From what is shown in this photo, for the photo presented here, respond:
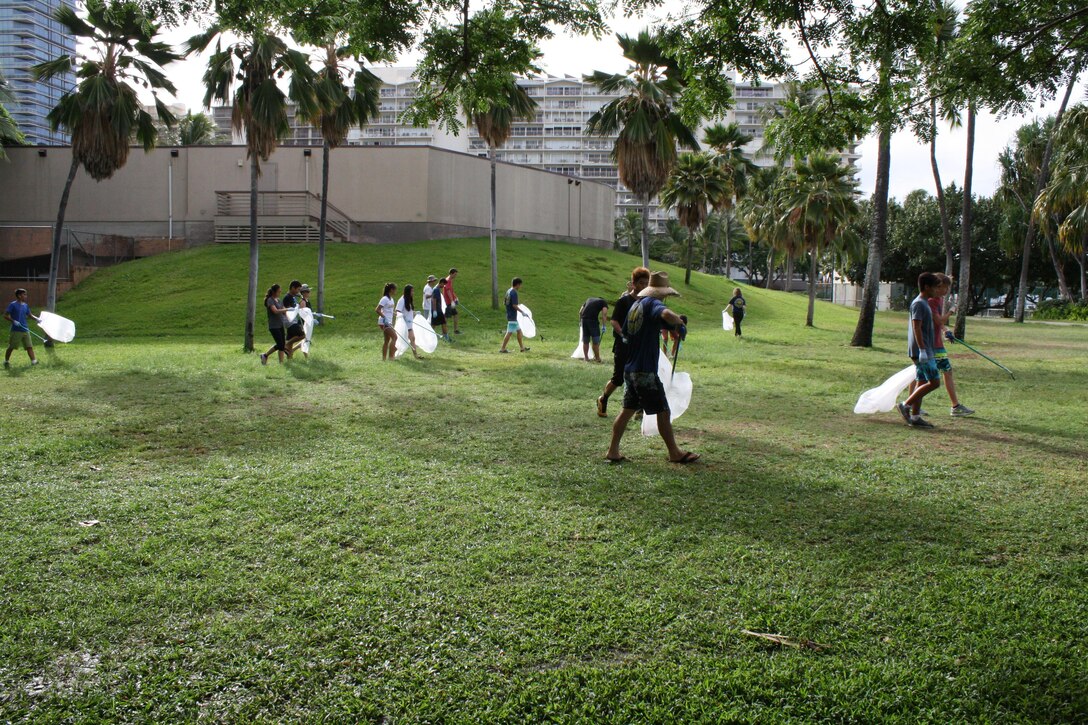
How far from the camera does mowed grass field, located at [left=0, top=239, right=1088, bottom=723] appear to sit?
10.9 feet

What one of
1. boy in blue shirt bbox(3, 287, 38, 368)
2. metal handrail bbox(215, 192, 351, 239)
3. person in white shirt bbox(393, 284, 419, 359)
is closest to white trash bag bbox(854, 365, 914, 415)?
person in white shirt bbox(393, 284, 419, 359)

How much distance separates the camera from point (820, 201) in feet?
93.5

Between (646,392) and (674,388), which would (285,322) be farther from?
(646,392)

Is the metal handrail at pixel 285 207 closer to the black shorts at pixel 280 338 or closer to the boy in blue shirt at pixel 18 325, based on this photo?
the boy in blue shirt at pixel 18 325

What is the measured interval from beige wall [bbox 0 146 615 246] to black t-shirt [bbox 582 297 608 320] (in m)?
25.8

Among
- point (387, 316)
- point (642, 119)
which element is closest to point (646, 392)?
point (387, 316)

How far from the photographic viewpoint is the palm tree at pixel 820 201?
93.5 feet

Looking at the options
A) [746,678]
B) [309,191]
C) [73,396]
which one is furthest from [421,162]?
[746,678]

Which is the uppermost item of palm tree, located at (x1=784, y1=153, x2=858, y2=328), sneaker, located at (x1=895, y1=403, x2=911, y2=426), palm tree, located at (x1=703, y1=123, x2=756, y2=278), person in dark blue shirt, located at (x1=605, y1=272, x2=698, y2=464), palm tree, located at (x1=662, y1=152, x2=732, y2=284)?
palm tree, located at (x1=703, y1=123, x2=756, y2=278)

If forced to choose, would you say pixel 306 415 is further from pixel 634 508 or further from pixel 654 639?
pixel 654 639

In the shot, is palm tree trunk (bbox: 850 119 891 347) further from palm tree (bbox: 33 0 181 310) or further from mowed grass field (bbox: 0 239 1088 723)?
palm tree (bbox: 33 0 181 310)

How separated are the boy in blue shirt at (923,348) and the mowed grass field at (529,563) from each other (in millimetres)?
312

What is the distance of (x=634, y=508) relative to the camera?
582 centimetres

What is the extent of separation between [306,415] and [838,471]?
618 centimetres
